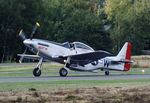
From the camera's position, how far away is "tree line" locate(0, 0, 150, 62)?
87188 mm

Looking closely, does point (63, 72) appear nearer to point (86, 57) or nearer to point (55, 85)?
point (86, 57)

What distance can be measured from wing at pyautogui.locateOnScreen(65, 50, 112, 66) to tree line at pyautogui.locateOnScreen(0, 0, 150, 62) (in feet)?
150

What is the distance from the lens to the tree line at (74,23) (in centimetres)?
8719

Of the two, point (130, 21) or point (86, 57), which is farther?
point (130, 21)

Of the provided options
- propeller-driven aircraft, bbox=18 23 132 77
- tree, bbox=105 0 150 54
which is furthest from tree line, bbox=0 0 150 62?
propeller-driven aircraft, bbox=18 23 132 77

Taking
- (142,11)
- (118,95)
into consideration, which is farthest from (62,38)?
(118,95)

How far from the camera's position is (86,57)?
39.2 meters

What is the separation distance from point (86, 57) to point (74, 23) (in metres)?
56.0

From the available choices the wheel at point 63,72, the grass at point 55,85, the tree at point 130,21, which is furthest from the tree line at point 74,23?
the grass at point 55,85

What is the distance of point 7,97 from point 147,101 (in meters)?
4.49

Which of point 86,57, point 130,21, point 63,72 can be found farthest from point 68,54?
point 130,21

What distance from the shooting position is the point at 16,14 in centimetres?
8694

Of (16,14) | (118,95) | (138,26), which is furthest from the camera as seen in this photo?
(138,26)

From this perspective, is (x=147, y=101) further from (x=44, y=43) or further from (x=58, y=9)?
(x=58, y=9)
